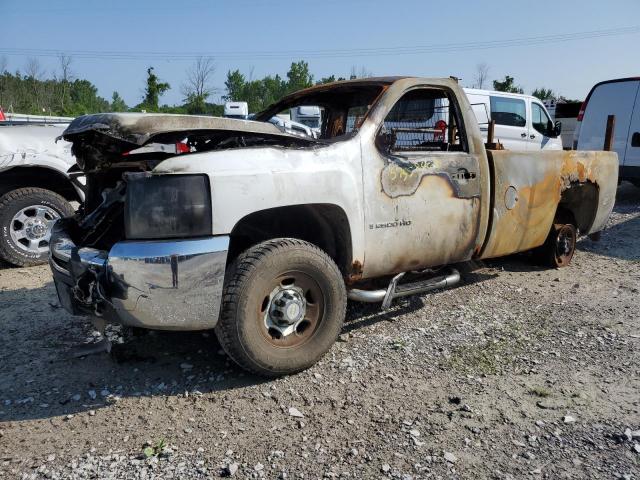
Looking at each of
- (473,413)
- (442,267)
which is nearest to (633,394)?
(473,413)

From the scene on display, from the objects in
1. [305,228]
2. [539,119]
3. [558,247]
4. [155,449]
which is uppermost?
[539,119]

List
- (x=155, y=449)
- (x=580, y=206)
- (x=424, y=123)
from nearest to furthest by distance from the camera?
1. (x=155, y=449)
2. (x=424, y=123)
3. (x=580, y=206)

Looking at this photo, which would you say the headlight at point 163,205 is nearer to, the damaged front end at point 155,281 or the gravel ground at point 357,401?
the damaged front end at point 155,281

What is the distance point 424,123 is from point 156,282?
2839 mm

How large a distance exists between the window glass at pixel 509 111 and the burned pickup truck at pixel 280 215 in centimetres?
795

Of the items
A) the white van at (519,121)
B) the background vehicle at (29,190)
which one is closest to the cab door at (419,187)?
the background vehicle at (29,190)

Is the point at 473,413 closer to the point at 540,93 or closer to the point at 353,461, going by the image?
the point at 353,461

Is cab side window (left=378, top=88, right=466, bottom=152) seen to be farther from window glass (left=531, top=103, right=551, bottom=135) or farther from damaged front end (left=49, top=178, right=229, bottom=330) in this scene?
window glass (left=531, top=103, right=551, bottom=135)

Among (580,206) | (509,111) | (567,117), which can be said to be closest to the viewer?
(580,206)

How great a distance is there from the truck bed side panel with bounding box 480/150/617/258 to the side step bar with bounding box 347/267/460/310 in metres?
0.48

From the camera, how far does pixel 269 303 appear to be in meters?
3.18

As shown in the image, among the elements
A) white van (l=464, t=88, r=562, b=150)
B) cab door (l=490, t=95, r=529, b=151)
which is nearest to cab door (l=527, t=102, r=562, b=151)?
white van (l=464, t=88, r=562, b=150)

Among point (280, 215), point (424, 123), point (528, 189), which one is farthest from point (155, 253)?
point (528, 189)

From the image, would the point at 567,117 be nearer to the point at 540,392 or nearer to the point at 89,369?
the point at 540,392
